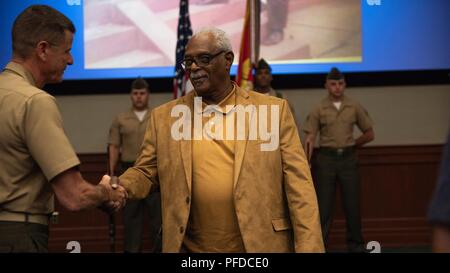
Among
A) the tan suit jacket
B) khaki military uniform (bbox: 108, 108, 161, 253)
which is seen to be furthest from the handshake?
khaki military uniform (bbox: 108, 108, 161, 253)

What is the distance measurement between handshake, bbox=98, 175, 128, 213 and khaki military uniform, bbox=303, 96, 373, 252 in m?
4.21

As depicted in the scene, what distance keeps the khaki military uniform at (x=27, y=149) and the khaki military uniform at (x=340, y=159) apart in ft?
15.6

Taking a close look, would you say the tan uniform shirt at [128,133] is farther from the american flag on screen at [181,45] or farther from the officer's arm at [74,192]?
the officer's arm at [74,192]

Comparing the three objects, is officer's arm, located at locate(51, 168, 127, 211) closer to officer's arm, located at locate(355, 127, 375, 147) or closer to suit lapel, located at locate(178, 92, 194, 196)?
suit lapel, located at locate(178, 92, 194, 196)

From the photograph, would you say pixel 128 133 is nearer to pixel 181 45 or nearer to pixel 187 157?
pixel 181 45

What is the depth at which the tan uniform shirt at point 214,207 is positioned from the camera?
3.05 meters

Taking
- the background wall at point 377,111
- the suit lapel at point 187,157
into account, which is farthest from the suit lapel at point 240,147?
the background wall at point 377,111

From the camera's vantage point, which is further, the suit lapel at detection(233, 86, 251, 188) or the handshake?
the handshake

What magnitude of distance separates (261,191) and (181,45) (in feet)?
13.4

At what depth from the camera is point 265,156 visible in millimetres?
3092

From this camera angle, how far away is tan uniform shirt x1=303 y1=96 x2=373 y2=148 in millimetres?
7309

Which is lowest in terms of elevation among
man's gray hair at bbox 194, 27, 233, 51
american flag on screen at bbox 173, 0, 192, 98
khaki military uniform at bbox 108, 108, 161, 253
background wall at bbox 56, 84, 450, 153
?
khaki military uniform at bbox 108, 108, 161, 253

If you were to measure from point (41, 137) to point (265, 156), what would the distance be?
91cm
